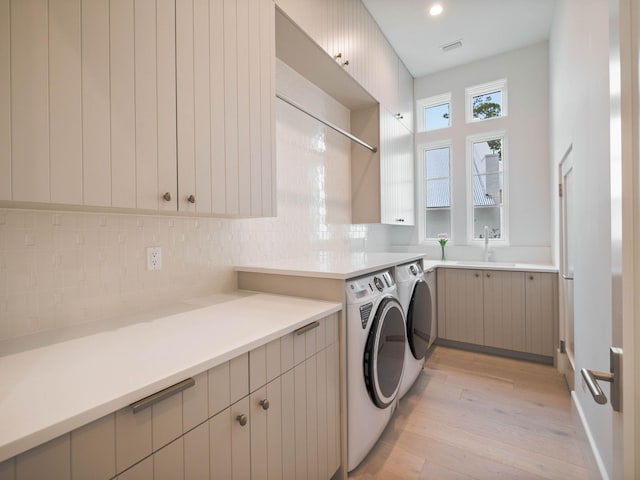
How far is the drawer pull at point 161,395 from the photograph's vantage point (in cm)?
71

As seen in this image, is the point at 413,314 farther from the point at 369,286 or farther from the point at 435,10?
the point at 435,10

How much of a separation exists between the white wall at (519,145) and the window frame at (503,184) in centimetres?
4

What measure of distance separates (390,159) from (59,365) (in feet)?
10.4

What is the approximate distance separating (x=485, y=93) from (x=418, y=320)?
319cm

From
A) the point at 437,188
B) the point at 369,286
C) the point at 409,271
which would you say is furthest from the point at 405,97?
the point at 369,286

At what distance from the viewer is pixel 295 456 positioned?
1.22m

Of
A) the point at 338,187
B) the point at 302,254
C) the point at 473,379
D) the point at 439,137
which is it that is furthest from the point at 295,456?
the point at 439,137

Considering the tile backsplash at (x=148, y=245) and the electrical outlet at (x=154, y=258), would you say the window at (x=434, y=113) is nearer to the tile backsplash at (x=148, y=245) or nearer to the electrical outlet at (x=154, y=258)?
the tile backsplash at (x=148, y=245)

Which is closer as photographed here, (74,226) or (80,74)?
(80,74)

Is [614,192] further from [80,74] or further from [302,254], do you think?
[302,254]

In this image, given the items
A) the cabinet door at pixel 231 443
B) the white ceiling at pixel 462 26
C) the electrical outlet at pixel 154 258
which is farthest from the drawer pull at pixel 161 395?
the white ceiling at pixel 462 26

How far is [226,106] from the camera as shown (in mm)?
1391

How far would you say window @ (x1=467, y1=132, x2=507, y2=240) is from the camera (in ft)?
12.3

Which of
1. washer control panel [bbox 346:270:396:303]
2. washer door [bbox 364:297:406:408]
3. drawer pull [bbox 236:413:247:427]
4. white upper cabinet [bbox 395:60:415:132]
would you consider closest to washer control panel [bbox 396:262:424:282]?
washer control panel [bbox 346:270:396:303]
